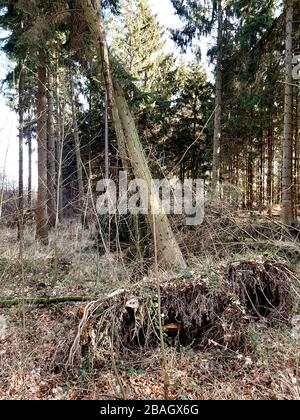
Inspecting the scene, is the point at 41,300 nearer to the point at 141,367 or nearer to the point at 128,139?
the point at 141,367

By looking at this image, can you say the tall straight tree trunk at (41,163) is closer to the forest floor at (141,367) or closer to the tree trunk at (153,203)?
the tree trunk at (153,203)

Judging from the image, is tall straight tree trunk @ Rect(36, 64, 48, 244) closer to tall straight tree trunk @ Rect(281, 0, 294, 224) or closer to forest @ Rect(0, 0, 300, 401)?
forest @ Rect(0, 0, 300, 401)

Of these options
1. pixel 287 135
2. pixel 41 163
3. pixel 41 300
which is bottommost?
pixel 41 300

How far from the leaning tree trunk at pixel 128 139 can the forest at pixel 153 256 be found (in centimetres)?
3

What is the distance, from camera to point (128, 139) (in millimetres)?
6117

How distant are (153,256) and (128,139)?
2.51 meters

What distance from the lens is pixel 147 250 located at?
6.21 m

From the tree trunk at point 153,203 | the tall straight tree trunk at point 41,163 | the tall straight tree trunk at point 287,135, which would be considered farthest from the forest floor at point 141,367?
the tall straight tree trunk at point 41,163

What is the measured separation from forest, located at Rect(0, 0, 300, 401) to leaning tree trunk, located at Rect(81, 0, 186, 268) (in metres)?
0.03

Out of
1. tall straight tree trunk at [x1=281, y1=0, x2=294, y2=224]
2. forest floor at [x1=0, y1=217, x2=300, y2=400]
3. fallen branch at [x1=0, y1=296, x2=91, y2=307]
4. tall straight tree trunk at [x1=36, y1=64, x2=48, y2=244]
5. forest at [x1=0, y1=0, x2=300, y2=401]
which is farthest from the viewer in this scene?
tall straight tree trunk at [x1=36, y1=64, x2=48, y2=244]

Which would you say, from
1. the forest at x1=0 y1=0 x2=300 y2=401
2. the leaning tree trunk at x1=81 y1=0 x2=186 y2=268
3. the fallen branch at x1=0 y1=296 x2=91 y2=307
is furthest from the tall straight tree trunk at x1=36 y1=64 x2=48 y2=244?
the fallen branch at x1=0 y1=296 x2=91 y2=307

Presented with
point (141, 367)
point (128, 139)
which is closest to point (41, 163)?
point (128, 139)

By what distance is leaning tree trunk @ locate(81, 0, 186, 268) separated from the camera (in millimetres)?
5527
